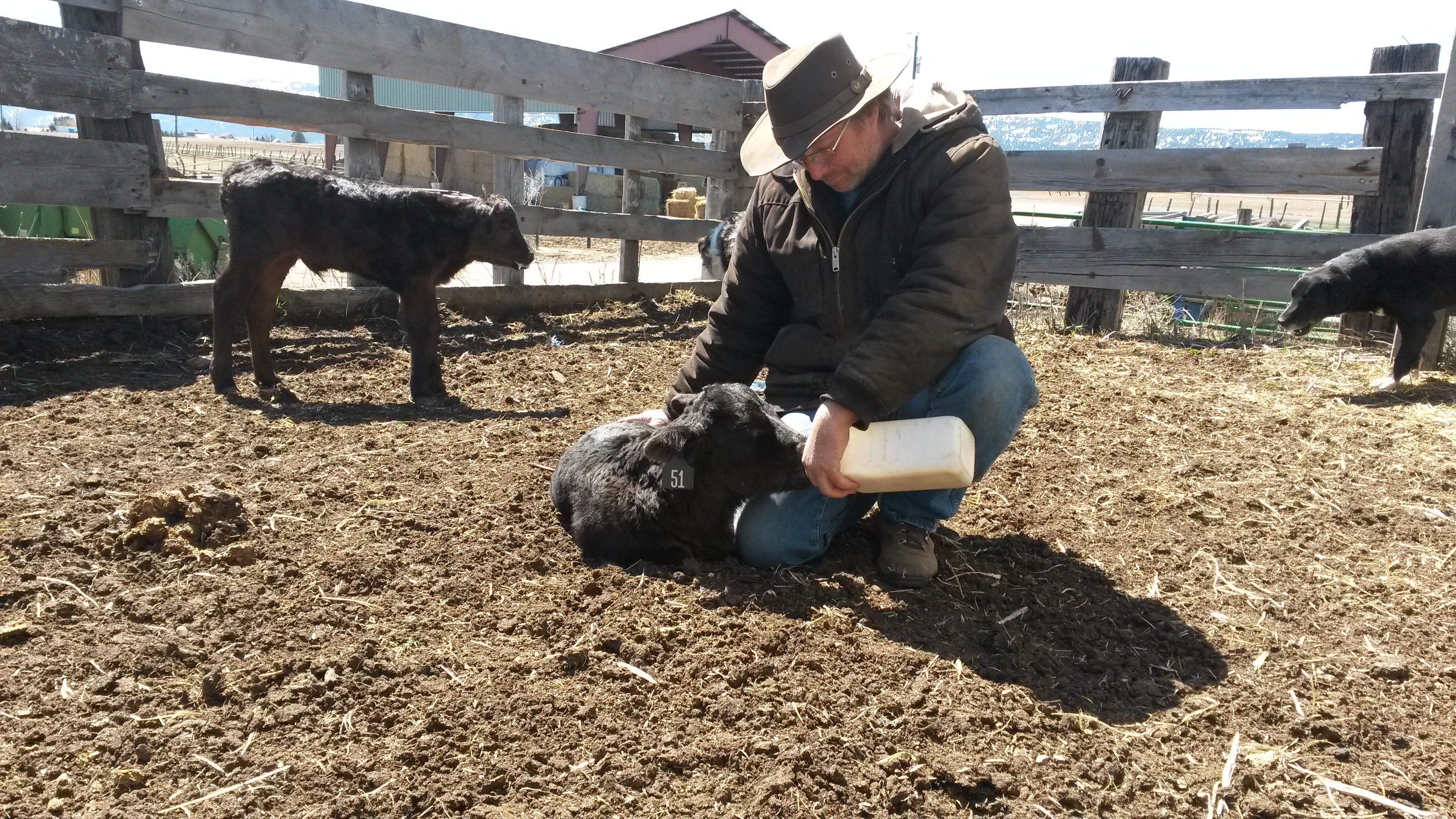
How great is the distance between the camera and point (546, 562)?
13.5ft

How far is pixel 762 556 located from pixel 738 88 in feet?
30.0

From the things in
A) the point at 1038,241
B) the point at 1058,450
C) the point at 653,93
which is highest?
the point at 653,93

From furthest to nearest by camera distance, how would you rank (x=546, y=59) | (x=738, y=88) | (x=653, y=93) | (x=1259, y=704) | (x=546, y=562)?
(x=738, y=88)
(x=653, y=93)
(x=546, y=59)
(x=546, y=562)
(x=1259, y=704)

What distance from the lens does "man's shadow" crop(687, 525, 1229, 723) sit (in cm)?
317

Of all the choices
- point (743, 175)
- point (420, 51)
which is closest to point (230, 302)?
point (420, 51)

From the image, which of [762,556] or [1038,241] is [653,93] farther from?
[762,556]

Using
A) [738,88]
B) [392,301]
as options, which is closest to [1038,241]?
[738,88]

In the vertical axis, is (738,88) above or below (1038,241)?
above

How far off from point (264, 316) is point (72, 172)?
6.27 feet

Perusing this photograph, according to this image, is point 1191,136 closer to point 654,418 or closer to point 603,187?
point 603,187

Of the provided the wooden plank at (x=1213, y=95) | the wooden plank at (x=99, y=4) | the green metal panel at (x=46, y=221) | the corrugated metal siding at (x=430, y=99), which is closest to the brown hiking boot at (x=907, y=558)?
the wooden plank at (x=1213, y=95)

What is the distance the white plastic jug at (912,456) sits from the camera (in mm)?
3338

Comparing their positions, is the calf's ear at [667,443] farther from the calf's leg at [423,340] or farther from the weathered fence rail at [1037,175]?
the weathered fence rail at [1037,175]

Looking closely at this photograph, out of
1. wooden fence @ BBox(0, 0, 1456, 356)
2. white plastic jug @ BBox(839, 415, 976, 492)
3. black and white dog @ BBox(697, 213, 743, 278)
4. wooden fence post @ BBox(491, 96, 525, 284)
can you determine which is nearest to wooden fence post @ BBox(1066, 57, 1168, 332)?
wooden fence @ BBox(0, 0, 1456, 356)
